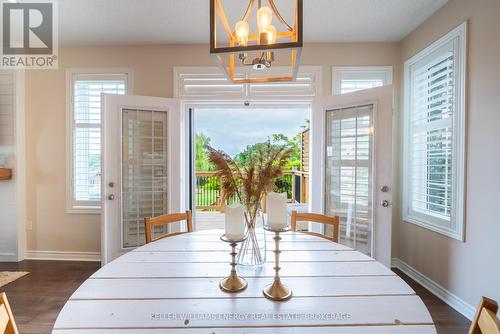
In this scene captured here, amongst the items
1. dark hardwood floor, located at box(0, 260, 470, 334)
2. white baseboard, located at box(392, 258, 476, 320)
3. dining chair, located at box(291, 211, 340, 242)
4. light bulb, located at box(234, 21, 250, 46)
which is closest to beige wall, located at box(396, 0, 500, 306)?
white baseboard, located at box(392, 258, 476, 320)

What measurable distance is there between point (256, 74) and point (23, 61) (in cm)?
276

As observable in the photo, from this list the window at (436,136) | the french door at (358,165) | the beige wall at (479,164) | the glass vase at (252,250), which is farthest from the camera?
the french door at (358,165)

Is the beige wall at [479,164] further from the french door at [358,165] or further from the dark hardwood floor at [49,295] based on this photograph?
the french door at [358,165]

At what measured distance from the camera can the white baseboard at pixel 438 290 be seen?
195 cm

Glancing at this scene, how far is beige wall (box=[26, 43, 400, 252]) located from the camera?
2838 mm

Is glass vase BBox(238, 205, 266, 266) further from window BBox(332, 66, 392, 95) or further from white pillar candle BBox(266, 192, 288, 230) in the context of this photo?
window BBox(332, 66, 392, 95)

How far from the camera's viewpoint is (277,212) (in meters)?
0.95

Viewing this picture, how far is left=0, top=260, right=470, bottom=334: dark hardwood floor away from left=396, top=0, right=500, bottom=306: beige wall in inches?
8.5

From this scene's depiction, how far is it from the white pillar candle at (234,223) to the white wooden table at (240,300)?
25cm

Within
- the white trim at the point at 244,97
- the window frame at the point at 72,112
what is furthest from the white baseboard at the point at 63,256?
the white trim at the point at 244,97

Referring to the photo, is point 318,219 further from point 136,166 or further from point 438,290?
point 136,166

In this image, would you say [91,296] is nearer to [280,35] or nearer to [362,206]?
[280,35]

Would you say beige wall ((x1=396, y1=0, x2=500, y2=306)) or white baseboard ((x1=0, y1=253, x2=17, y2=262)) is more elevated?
beige wall ((x1=396, y1=0, x2=500, y2=306))

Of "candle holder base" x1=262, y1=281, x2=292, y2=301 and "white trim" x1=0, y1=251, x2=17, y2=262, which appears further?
"white trim" x1=0, y1=251, x2=17, y2=262
